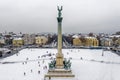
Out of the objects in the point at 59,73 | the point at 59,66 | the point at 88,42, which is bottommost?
the point at 59,73

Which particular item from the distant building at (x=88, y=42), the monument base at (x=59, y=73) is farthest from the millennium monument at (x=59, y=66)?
the distant building at (x=88, y=42)

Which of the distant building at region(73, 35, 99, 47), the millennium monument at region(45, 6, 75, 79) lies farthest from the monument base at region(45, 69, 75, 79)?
the distant building at region(73, 35, 99, 47)

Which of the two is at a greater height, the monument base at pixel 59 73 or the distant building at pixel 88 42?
the distant building at pixel 88 42

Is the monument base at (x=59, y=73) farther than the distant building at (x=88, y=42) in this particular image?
No

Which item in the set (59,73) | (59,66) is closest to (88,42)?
(59,66)

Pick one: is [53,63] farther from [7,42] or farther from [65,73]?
[7,42]

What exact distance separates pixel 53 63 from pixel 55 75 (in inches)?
92.0

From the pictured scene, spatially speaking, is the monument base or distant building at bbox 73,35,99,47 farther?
distant building at bbox 73,35,99,47

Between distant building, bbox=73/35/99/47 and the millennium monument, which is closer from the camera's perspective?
the millennium monument

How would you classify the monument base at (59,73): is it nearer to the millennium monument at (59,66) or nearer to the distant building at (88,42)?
the millennium monument at (59,66)

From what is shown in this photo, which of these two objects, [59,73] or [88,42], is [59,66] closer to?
[59,73]

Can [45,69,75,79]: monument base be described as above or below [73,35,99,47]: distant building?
below

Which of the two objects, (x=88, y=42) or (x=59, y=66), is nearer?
(x=59, y=66)

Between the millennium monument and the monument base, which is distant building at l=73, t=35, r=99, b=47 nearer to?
the millennium monument
